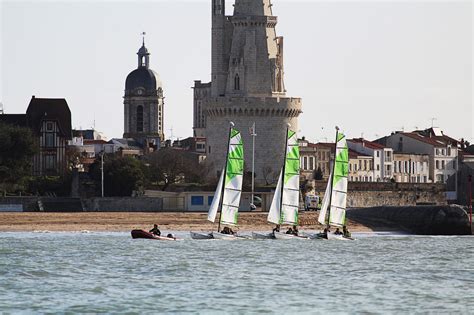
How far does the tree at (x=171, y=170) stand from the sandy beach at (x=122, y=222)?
19967mm

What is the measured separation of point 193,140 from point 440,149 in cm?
3090

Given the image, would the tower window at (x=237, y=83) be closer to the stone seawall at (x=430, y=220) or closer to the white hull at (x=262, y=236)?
the stone seawall at (x=430, y=220)

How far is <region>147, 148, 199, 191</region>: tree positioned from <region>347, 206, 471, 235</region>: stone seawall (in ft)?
80.6

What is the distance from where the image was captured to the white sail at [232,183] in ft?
303

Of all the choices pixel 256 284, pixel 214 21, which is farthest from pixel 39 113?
pixel 256 284

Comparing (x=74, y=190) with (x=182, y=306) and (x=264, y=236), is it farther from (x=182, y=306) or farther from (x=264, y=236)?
(x=182, y=306)

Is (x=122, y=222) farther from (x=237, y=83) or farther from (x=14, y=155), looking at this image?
(x=237, y=83)

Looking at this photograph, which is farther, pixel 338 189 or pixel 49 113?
pixel 49 113

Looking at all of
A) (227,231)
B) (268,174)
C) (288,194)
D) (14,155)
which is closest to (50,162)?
(14,155)

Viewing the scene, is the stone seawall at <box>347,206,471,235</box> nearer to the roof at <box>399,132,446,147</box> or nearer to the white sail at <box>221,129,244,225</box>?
the white sail at <box>221,129,244,225</box>

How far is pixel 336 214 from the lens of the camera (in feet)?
319

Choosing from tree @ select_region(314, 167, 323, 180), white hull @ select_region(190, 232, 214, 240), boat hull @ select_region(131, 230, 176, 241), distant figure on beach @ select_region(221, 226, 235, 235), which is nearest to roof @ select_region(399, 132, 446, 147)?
tree @ select_region(314, 167, 323, 180)

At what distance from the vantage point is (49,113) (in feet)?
479

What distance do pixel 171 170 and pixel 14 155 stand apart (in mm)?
17317
